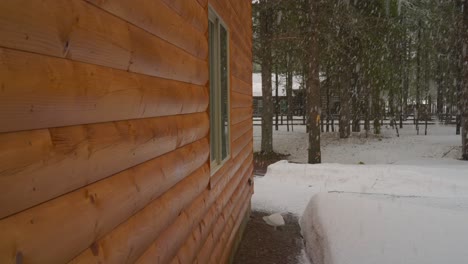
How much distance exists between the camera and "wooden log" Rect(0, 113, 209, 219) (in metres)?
1.00

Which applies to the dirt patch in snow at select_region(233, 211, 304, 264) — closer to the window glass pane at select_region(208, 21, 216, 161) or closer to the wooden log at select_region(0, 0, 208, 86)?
the window glass pane at select_region(208, 21, 216, 161)

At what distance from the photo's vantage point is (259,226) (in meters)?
7.00

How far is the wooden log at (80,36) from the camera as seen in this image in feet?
3.38

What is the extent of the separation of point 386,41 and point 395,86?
6.12 metres

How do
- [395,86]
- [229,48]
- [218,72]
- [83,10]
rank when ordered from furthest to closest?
[395,86] → [229,48] → [218,72] → [83,10]

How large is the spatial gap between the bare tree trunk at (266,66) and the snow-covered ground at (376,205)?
1468mm

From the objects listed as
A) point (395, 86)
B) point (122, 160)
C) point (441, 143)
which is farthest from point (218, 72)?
point (395, 86)

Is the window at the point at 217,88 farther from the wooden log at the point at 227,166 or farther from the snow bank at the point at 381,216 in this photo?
the snow bank at the point at 381,216

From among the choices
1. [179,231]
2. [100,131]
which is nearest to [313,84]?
[179,231]

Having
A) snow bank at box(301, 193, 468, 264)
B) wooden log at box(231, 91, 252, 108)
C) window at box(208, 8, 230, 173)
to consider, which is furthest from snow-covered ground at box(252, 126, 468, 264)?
wooden log at box(231, 91, 252, 108)

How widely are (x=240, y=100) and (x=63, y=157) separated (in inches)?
183

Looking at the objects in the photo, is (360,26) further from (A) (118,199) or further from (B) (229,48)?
(A) (118,199)

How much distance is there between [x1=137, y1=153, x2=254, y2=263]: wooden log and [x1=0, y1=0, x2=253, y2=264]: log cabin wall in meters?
0.01

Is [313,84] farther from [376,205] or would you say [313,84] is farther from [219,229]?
[219,229]
